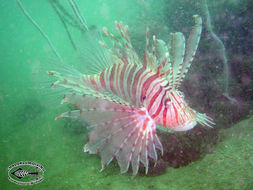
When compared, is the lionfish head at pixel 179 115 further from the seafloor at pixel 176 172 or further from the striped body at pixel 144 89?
the seafloor at pixel 176 172

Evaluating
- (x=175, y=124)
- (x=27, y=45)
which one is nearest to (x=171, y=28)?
(x=175, y=124)

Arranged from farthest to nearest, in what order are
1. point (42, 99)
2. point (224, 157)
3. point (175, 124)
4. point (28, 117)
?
point (28, 117)
point (42, 99)
point (224, 157)
point (175, 124)

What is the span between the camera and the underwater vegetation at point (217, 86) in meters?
3.91

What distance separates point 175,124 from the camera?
7.99 ft

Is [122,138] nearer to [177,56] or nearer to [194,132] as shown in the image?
[177,56]

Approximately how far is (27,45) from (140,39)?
122 m

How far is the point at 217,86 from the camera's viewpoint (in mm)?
5145

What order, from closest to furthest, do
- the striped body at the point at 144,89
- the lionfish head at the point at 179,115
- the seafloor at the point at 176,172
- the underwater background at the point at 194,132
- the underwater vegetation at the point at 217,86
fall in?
the lionfish head at the point at 179,115 < the striped body at the point at 144,89 < the seafloor at the point at 176,172 < the underwater background at the point at 194,132 < the underwater vegetation at the point at 217,86

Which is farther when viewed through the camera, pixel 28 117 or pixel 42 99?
pixel 28 117

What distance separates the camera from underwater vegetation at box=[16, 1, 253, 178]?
12.8ft

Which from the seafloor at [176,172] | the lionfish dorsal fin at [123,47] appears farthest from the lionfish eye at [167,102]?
the seafloor at [176,172]

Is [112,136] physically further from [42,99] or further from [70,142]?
[70,142]

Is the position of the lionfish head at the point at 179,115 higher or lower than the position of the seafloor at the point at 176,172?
higher

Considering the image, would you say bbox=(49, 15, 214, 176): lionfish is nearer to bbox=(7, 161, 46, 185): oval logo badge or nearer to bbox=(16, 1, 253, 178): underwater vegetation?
bbox=(16, 1, 253, 178): underwater vegetation
